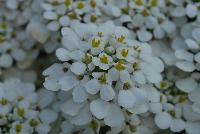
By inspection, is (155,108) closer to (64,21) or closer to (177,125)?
(177,125)

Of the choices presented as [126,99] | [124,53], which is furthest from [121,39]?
[126,99]

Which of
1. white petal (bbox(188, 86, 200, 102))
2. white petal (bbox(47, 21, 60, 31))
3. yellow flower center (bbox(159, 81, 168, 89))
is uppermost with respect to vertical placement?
white petal (bbox(47, 21, 60, 31))

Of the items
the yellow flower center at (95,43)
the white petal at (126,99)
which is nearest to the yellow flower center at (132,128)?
the white petal at (126,99)

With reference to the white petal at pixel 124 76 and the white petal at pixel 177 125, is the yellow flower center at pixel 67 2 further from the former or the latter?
the white petal at pixel 177 125

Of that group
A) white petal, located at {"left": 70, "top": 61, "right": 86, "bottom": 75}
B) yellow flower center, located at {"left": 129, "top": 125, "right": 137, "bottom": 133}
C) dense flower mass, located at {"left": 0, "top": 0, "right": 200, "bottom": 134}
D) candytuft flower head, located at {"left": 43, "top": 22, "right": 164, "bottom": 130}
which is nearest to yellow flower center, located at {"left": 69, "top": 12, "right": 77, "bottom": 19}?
dense flower mass, located at {"left": 0, "top": 0, "right": 200, "bottom": 134}

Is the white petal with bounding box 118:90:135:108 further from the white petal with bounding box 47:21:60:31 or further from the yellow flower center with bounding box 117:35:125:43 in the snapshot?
the white petal with bounding box 47:21:60:31

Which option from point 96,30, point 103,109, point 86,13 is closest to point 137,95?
point 103,109
